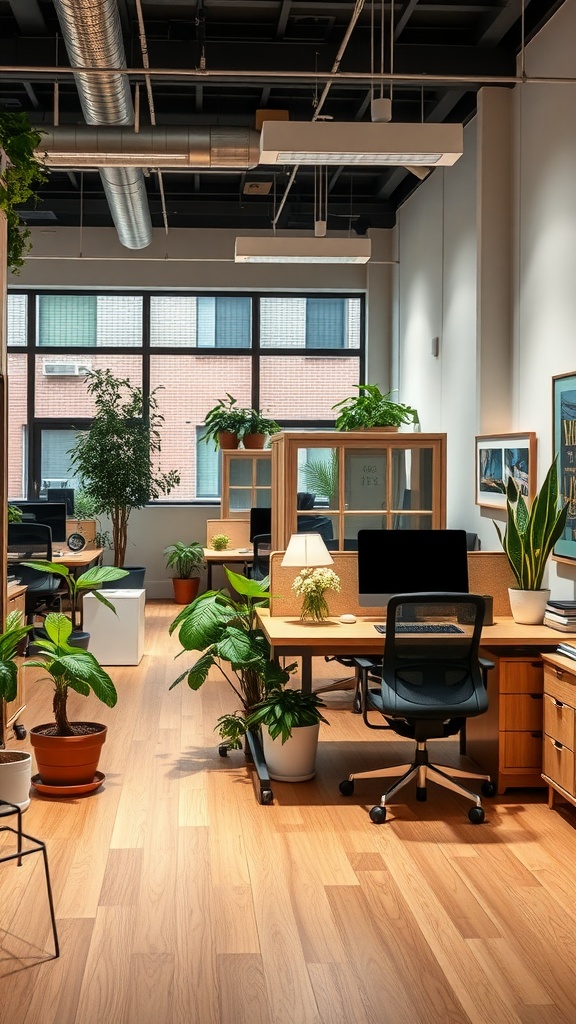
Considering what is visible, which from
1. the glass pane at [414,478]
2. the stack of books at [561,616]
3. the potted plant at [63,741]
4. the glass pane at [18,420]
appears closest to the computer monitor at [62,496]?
the glass pane at [18,420]

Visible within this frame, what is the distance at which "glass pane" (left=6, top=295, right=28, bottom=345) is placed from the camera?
12016 millimetres

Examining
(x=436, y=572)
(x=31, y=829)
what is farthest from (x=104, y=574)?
(x=436, y=572)

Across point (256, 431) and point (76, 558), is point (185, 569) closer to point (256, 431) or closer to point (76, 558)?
point (256, 431)

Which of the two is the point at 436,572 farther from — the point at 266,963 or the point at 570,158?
the point at 570,158

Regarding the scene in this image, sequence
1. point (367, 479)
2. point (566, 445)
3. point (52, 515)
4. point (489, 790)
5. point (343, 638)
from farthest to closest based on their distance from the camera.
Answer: point (52, 515) → point (566, 445) → point (367, 479) → point (489, 790) → point (343, 638)

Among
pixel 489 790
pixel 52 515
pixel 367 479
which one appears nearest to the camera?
pixel 489 790

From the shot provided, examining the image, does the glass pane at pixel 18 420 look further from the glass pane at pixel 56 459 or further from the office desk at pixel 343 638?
the office desk at pixel 343 638

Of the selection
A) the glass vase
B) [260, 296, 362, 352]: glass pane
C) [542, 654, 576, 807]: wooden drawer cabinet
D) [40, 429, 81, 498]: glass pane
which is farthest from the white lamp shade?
[260, 296, 362, 352]: glass pane

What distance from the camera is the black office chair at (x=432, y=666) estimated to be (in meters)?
4.27

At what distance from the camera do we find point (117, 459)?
1067 centimetres

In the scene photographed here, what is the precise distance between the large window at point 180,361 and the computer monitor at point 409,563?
23.9ft

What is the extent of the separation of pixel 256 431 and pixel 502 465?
4042mm

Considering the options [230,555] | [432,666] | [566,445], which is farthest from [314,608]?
[230,555]

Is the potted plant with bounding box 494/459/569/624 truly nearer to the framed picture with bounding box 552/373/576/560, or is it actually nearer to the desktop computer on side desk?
the desktop computer on side desk
